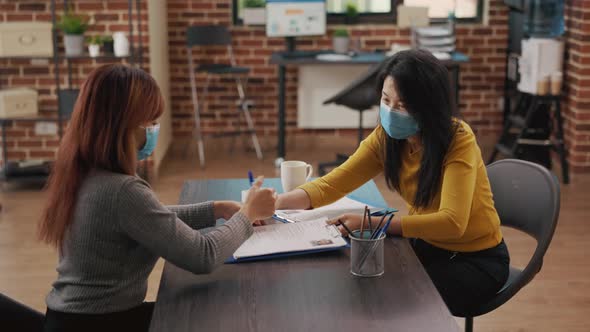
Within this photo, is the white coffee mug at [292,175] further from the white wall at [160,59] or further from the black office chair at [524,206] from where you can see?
the white wall at [160,59]

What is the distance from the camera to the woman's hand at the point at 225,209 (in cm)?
215

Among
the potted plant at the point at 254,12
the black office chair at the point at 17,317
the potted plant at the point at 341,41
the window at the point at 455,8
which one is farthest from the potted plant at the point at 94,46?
the black office chair at the point at 17,317

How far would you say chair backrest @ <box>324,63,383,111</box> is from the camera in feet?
16.7

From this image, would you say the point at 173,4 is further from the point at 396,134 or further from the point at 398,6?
the point at 396,134

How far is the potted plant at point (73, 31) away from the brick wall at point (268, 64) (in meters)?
1.27

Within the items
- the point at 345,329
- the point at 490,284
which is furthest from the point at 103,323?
the point at 490,284

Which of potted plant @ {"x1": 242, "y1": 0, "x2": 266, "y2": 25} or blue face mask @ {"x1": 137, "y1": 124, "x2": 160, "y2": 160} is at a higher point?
potted plant @ {"x1": 242, "y1": 0, "x2": 266, "y2": 25}

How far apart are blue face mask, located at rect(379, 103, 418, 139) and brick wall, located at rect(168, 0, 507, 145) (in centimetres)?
418

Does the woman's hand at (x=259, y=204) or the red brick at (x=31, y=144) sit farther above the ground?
the woman's hand at (x=259, y=204)

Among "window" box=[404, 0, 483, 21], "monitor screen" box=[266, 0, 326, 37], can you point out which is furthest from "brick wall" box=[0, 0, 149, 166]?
"window" box=[404, 0, 483, 21]

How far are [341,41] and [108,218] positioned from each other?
13.7ft

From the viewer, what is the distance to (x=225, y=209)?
7.04ft

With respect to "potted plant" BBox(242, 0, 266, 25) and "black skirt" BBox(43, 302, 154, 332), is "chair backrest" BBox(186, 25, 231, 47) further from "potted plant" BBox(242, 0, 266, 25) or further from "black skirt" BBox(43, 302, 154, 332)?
"black skirt" BBox(43, 302, 154, 332)

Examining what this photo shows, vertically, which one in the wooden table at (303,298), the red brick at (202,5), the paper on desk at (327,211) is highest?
the red brick at (202,5)
